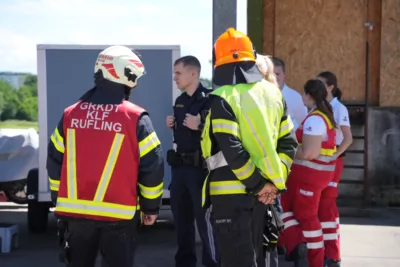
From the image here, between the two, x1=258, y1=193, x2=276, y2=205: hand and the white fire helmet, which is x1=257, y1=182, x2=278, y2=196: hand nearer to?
x1=258, y1=193, x2=276, y2=205: hand

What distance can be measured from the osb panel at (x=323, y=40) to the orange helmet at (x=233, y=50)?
5.46 meters

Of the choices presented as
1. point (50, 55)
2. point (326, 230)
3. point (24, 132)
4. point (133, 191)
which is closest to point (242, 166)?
point (133, 191)

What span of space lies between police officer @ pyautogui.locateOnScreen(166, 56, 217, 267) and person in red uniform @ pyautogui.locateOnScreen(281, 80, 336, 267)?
2.48 ft

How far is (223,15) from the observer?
6086mm

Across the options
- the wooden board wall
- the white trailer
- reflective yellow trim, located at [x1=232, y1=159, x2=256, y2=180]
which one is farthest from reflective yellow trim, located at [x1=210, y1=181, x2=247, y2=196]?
the wooden board wall

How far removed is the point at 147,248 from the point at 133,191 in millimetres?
3130

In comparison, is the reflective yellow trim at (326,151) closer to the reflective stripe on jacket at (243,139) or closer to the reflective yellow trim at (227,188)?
the reflective stripe on jacket at (243,139)

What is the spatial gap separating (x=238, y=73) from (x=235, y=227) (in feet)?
3.26

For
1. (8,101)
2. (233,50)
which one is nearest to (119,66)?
(233,50)

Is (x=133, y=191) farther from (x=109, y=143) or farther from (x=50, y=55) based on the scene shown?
(x=50, y=55)

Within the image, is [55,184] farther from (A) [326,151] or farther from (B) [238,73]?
(A) [326,151]

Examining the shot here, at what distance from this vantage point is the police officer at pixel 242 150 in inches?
161

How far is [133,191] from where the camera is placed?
13.3ft

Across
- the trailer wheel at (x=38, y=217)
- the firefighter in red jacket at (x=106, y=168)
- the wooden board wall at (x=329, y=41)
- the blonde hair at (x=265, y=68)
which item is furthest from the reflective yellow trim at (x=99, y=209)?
the wooden board wall at (x=329, y=41)
